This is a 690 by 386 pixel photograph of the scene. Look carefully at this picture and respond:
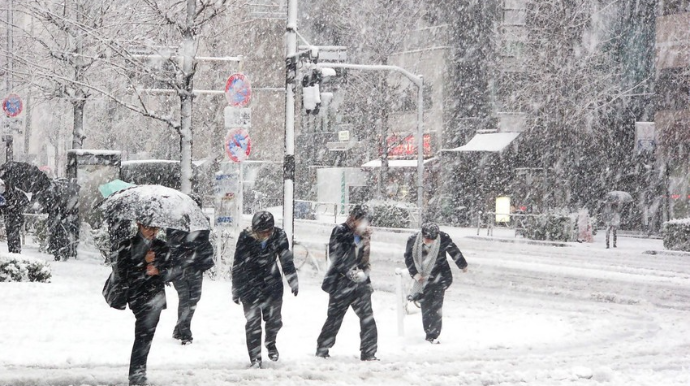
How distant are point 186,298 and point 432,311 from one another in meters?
3.16

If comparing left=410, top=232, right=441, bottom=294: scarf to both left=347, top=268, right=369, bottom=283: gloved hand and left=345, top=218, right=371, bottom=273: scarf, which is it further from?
left=347, top=268, right=369, bottom=283: gloved hand

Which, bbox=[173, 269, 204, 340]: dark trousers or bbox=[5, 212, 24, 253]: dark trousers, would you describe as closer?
bbox=[173, 269, 204, 340]: dark trousers

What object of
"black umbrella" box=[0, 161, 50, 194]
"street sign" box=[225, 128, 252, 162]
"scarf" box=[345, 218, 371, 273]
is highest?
"street sign" box=[225, 128, 252, 162]

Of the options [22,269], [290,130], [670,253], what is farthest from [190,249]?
[670,253]

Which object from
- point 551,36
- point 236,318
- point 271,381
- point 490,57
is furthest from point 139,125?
point 271,381

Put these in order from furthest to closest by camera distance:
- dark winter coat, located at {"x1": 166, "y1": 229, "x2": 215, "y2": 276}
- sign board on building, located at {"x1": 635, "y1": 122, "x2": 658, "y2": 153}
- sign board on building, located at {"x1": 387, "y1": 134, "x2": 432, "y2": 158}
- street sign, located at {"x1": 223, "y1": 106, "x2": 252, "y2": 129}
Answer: sign board on building, located at {"x1": 387, "y1": 134, "x2": 432, "y2": 158} < sign board on building, located at {"x1": 635, "y1": 122, "x2": 658, "y2": 153} < street sign, located at {"x1": 223, "y1": 106, "x2": 252, "y2": 129} < dark winter coat, located at {"x1": 166, "y1": 229, "x2": 215, "y2": 276}

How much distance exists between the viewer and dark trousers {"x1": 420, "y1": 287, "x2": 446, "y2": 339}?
1025 cm

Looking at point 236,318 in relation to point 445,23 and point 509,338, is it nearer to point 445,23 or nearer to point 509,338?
point 509,338

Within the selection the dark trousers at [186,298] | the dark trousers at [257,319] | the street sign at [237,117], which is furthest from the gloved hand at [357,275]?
the street sign at [237,117]

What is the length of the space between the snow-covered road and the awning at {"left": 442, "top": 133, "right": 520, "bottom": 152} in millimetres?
20596

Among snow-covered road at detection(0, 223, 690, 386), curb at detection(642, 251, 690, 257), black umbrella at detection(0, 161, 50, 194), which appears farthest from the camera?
curb at detection(642, 251, 690, 257)

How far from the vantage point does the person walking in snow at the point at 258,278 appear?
8312 millimetres

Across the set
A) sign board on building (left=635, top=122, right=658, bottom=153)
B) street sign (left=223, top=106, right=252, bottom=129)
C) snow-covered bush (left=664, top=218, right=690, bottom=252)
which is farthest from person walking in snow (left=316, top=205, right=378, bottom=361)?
sign board on building (left=635, top=122, right=658, bottom=153)

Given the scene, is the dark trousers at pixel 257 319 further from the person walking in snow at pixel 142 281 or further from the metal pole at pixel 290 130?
the metal pole at pixel 290 130
